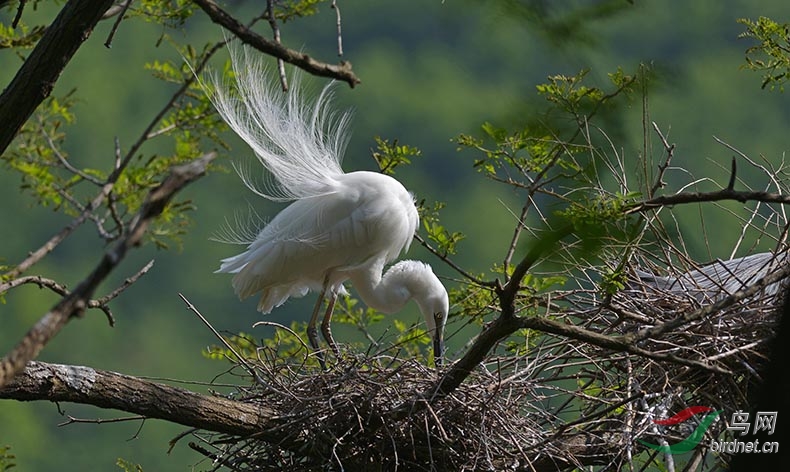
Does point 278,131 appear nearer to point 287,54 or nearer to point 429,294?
point 429,294

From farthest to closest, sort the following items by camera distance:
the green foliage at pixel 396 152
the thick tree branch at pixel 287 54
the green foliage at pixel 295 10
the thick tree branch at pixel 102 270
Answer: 1. the green foliage at pixel 396 152
2. the green foliage at pixel 295 10
3. the thick tree branch at pixel 287 54
4. the thick tree branch at pixel 102 270

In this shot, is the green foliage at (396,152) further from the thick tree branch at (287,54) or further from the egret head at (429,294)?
the thick tree branch at (287,54)

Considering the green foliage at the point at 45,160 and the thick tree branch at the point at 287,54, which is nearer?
the thick tree branch at the point at 287,54

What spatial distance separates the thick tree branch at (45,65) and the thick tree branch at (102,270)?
0.82 metres

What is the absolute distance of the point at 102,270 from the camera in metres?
0.82

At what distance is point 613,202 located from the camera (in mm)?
1338

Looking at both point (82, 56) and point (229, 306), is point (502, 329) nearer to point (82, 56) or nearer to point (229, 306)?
→ point (229, 306)

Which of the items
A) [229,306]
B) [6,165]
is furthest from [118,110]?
[6,165]

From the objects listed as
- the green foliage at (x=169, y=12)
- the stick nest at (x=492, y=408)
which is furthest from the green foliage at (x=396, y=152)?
the stick nest at (x=492, y=408)

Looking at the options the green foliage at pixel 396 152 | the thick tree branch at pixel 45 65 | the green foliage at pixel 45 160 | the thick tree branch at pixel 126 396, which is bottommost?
the thick tree branch at pixel 126 396

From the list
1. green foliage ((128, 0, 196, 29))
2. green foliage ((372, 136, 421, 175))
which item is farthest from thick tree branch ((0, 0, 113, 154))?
green foliage ((372, 136, 421, 175))

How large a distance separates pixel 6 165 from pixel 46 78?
117 inches

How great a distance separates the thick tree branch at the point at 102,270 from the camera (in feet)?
2.66

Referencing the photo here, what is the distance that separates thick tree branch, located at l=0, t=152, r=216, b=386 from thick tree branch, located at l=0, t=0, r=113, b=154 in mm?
822
